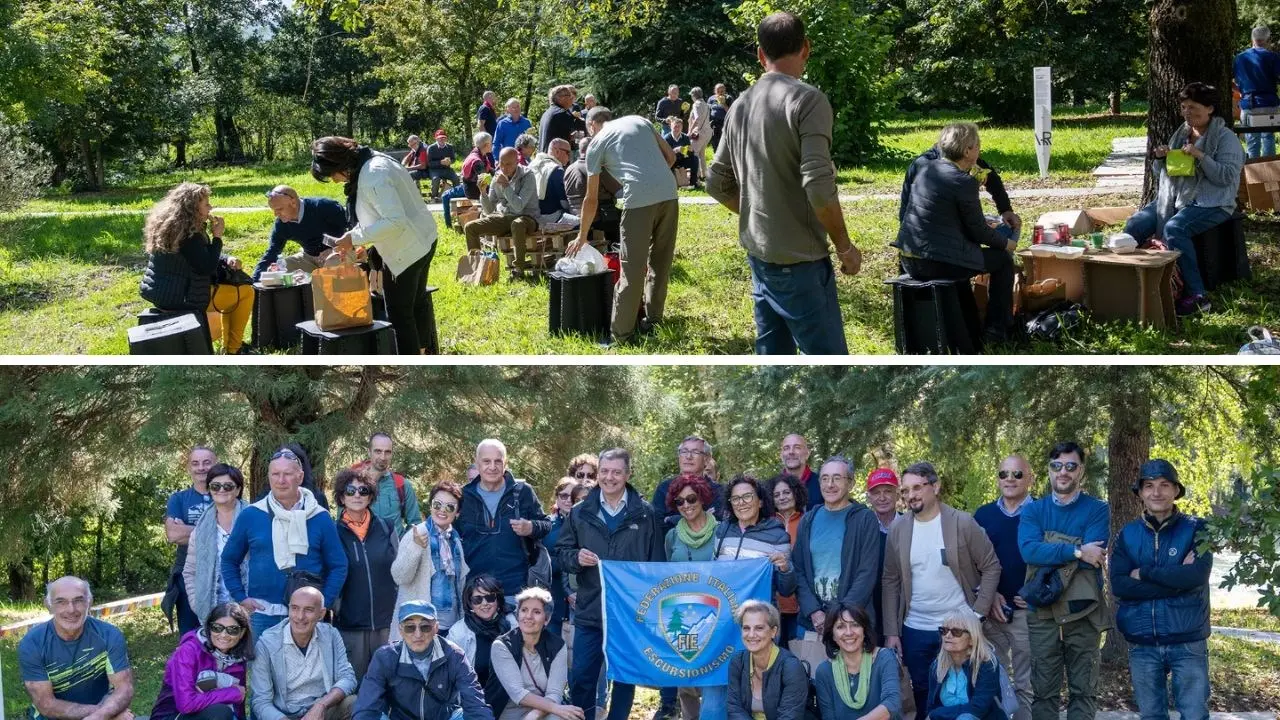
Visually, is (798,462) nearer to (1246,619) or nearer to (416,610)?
(416,610)

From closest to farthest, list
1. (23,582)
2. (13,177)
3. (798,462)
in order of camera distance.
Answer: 1. (798,462)
2. (23,582)
3. (13,177)

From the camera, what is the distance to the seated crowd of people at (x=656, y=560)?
5.87 metres

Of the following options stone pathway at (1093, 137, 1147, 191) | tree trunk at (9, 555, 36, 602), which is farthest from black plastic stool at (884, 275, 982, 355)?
tree trunk at (9, 555, 36, 602)

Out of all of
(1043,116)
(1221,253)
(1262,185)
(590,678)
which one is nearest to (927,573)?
(590,678)

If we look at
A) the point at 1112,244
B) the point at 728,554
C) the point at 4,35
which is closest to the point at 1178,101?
the point at 1112,244

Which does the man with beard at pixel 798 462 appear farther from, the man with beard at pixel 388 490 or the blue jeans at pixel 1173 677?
the man with beard at pixel 388 490

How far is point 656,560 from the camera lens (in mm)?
6465

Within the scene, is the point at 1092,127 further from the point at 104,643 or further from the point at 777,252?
the point at 104,643

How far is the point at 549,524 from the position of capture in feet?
21.9

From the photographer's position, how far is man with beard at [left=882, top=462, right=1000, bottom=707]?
607cm

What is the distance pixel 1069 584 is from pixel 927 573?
2.13ft

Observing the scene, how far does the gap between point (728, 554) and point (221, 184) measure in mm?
21752

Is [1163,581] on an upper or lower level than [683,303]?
lower

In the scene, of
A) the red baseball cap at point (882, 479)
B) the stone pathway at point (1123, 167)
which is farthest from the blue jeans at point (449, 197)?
the red baseball cap at point (882, 479)
